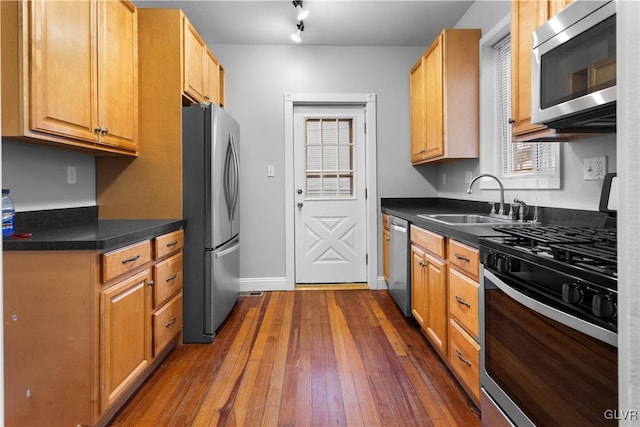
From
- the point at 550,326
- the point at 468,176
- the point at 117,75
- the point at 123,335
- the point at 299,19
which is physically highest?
the point at 299,19

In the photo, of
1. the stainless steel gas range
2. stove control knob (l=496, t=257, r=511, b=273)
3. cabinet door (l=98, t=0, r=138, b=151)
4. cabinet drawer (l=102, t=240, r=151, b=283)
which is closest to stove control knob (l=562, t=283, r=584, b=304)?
the stainless steel gas range

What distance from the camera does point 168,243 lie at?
7.64 feet

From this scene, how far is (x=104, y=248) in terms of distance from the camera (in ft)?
5.23

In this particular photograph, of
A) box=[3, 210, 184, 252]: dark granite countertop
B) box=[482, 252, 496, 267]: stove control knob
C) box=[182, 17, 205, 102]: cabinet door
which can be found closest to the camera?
box=[482, 252, 496, 267]: stove control knob

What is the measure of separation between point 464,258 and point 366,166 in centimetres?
232

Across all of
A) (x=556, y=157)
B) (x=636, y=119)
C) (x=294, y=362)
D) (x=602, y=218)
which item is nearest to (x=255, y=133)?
(x=294, y=362)

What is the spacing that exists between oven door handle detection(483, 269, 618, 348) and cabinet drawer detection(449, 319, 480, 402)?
53 cm

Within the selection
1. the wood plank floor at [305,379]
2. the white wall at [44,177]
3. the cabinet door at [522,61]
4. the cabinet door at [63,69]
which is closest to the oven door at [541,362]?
the wood plank floor at [305,379]

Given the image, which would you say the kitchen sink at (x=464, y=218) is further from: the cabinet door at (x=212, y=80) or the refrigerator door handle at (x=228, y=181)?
the cabinet door at (x=212, y=80)

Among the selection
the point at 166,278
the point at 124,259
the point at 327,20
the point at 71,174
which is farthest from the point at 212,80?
the point at 124,259

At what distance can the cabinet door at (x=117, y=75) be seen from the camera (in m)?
2.10

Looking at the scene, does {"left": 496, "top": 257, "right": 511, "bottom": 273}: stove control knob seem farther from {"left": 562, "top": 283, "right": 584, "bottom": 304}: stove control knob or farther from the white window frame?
the white window frame

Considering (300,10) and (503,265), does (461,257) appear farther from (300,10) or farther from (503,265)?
(300,10)

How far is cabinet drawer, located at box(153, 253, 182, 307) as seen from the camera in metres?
2.16
